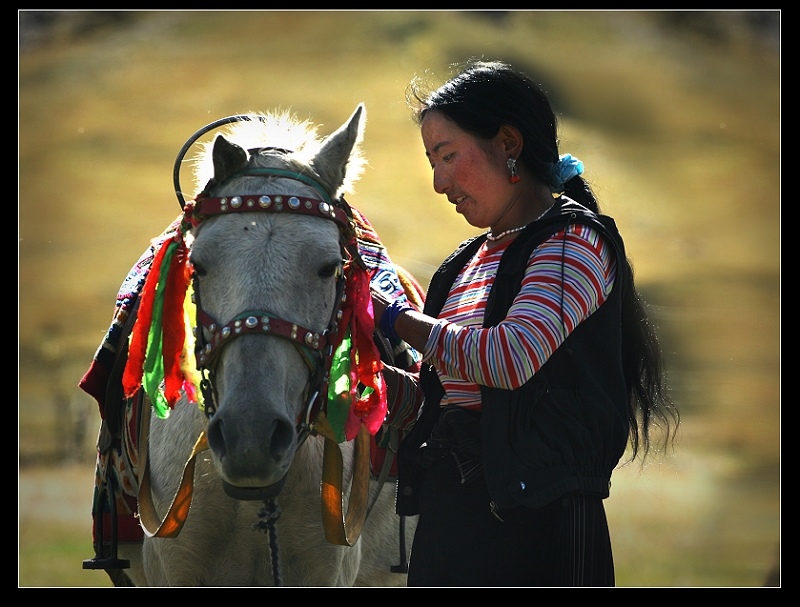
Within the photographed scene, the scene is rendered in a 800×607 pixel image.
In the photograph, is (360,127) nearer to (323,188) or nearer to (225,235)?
(323,188)

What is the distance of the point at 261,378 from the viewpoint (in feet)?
6.70

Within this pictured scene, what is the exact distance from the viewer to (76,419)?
852cm

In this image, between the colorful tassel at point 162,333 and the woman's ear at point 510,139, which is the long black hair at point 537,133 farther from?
the colorful tassel at point 162,333

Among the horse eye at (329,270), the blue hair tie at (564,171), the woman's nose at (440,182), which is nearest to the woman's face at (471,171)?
the woman's nose at (440,182)

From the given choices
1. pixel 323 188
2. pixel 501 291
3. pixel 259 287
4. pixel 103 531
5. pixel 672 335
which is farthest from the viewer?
pixel 672 335

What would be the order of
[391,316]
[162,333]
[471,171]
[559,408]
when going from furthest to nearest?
[162,333] < [471,171] < [391,316] < [559,408]

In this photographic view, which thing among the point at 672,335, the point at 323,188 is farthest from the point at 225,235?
the point at 672,335

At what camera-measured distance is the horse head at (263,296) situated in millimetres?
2020

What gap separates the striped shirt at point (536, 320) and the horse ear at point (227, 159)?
27.8 inches

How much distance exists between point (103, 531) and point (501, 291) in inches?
69.4

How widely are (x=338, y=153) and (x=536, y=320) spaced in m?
0.78

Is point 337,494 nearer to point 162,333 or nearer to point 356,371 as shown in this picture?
point 356,371

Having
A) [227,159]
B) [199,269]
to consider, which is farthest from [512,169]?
[199,269]

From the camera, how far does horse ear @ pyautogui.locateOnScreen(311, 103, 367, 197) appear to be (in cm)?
246
